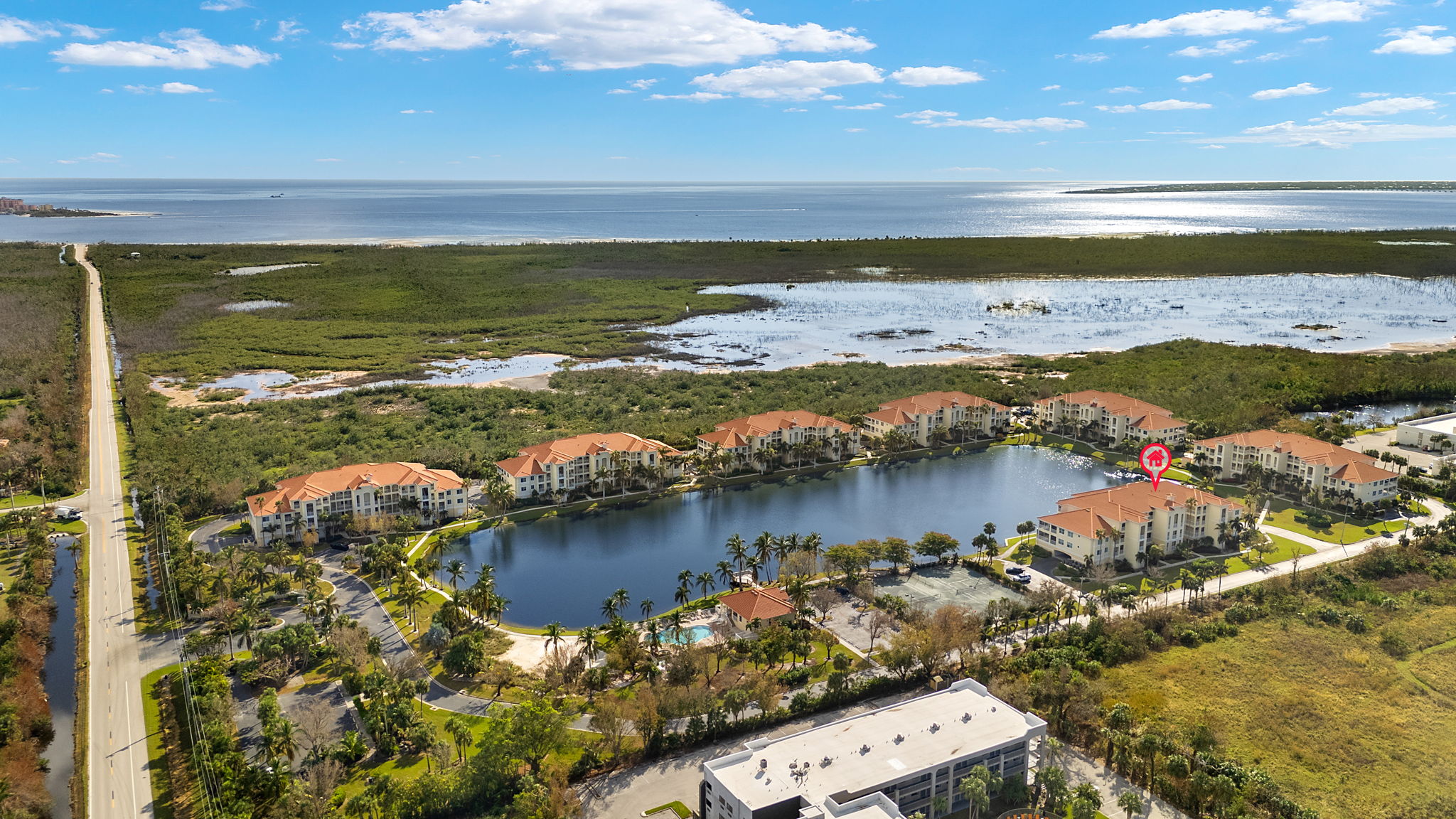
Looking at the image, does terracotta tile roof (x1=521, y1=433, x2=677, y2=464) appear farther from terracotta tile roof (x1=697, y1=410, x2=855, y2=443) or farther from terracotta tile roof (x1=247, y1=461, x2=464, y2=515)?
terracotta tile roof (x1=247, y1=461, x2=464, y2=515)

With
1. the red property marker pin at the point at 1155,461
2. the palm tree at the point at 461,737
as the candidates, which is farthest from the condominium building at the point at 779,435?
the palm tree at the point at 461,737

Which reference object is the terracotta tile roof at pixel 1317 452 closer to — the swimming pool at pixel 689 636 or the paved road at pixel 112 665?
the swimming pool at pixel 689 636

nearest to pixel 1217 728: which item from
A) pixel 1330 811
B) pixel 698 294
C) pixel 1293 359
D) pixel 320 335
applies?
pixel 1330 811

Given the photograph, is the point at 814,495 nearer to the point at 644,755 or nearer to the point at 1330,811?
the point at 644,755

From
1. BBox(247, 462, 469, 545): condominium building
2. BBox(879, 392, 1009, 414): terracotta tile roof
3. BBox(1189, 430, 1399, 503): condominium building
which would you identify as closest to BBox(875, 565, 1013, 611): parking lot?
BBox(879, 392, 1009, 414): terracotta tile roof

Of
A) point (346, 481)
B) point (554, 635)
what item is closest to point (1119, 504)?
point (554, 635)
